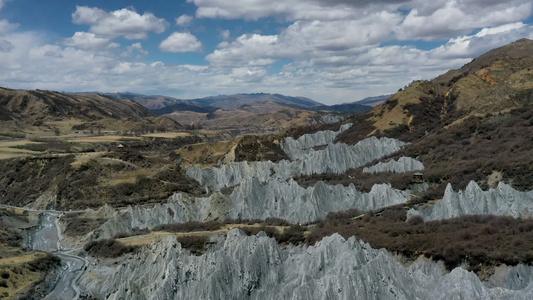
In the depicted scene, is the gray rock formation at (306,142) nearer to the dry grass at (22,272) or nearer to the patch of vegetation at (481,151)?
the patch of vegetation at (481,151)

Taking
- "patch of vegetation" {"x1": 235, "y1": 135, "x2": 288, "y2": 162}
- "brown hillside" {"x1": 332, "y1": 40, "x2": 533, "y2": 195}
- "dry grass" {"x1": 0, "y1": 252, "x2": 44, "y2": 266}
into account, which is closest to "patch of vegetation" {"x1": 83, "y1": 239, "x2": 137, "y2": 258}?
"dry grass" {"x1": 0, "y1": 252, "x2": 44, "y2": 266}

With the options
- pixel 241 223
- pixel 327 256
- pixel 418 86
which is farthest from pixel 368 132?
pixel 327 256

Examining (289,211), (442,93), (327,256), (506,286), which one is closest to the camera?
(506,286)

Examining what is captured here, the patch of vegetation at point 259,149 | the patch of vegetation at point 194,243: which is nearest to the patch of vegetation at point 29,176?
the patch of vegetation at point 259,149

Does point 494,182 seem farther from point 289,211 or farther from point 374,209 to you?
point 289,211

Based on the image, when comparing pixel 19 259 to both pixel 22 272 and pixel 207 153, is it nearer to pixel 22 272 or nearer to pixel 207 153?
pixel 22 272
